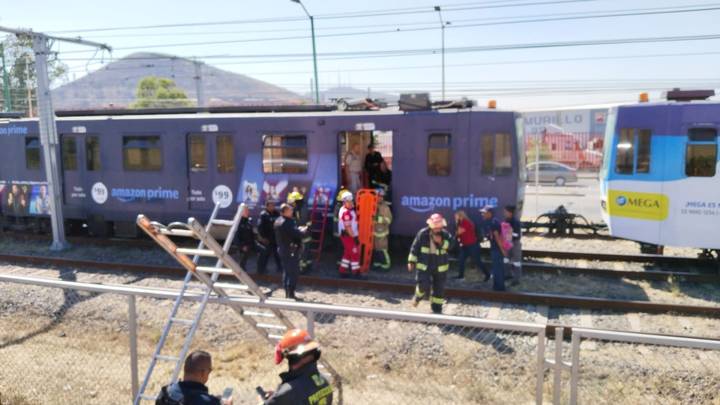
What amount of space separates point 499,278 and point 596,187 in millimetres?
24707

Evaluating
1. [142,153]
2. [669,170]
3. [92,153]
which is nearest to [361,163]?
[142,153]

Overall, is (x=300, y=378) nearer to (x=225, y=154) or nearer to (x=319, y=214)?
(x=319, y=214)

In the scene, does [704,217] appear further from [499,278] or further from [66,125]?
[66,125]

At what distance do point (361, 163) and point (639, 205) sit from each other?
5561 millimetres

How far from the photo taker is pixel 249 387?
259 inches

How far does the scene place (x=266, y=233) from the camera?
11.1 meters

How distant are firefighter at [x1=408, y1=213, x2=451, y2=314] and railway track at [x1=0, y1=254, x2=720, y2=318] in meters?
1.67

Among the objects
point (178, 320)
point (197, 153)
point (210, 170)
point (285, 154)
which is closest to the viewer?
point (178, 320)

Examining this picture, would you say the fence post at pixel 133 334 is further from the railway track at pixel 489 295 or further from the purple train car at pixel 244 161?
the purple train car at pixel 244 161

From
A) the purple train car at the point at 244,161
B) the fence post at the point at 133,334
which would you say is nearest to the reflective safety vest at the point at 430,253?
the purple train car at the point at 244,161

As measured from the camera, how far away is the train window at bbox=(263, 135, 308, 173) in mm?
12750

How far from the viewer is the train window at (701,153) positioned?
10750 mm

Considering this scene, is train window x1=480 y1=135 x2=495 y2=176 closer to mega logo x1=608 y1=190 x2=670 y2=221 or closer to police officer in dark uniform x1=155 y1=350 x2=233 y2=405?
mega logo x1=608 y1=190 x2=670 y2=221

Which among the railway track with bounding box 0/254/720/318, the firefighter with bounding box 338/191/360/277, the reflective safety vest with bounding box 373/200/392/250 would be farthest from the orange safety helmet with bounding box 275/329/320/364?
the reflective safety vest with bounding box 373/200/392/250
